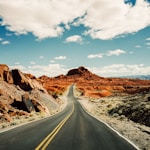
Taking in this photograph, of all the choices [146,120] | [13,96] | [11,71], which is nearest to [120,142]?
[146,120]

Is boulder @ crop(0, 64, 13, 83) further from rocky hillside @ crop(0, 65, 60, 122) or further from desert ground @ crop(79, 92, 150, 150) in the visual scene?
desert ground @ crop(79, 92, 150, 150)

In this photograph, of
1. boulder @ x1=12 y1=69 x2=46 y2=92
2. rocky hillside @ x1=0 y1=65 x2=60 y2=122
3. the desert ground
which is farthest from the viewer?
boulder @ x1=12 y1=69 x2=46 y2=92

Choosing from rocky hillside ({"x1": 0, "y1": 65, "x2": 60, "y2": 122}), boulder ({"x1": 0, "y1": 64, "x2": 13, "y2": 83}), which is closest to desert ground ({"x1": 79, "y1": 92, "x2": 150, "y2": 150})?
rocky hillside ({"x1": 0, "y1": 65, "x2": 60, "y2": 122})

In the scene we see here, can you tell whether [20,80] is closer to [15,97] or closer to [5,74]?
[5,74]

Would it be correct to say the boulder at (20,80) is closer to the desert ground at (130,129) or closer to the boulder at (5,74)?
the boulder at (5,74)

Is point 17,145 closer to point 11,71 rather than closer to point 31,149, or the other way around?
point 31,149

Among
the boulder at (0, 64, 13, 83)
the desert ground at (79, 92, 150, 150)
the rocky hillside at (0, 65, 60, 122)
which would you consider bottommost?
the desert ground at (79, 92, 150, 150)

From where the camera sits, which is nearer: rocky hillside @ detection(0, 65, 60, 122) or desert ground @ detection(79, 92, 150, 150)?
desert ground @ detection(79, 92, 150, 150)

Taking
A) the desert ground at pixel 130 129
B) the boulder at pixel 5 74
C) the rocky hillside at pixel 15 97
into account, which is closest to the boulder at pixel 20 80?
the rocky hillside at pixel 15 97

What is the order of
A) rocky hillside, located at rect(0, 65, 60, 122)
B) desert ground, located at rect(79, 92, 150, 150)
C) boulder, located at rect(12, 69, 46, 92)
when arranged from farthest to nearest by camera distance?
1. boulder, located at rect(12, 69, 46, 92)
2. rocky hillside, located at rect(0, 65, 60, 122)
3. desert ground, located at rect(79, 92, 150, 150)

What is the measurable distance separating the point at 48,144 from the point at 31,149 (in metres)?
1.24

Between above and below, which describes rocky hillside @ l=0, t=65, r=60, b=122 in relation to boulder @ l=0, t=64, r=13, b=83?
below

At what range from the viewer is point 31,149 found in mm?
8797

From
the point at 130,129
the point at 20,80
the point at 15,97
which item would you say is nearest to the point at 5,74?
the point at 20,80
